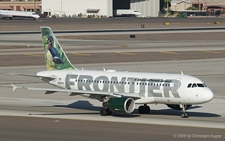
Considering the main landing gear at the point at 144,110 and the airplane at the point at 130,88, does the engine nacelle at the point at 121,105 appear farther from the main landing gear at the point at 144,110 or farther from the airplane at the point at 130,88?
the main landing gear at the point at 144,110

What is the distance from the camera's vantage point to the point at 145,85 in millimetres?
43750

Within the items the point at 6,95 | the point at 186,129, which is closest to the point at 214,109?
the point at 186,129

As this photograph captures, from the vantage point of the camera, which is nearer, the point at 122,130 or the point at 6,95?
the point at 122,130

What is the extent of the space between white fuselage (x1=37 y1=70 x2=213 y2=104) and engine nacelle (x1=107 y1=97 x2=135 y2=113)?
1361mm

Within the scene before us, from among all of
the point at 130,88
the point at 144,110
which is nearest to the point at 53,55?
the point at 130,88

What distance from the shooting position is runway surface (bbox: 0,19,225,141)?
3736 cm

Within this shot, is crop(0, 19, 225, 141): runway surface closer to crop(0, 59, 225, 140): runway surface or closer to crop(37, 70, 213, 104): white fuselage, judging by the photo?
crop(0, 59, 225, 140): runway surface

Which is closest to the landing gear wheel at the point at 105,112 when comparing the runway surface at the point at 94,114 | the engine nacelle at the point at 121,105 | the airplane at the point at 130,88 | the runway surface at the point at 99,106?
the airplane at the point at 130,88

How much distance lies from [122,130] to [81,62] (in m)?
52.7

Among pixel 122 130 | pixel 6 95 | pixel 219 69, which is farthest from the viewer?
pixel 219 69

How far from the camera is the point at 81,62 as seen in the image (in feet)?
298

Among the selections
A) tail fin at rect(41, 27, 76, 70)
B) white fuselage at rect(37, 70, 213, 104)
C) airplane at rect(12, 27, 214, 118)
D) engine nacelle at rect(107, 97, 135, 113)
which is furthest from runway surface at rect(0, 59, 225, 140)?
tail fin at rect(41, 27, 76, 70)

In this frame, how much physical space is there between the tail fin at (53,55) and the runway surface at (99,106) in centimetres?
356

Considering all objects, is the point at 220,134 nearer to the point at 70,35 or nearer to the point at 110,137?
the point at 110,137
